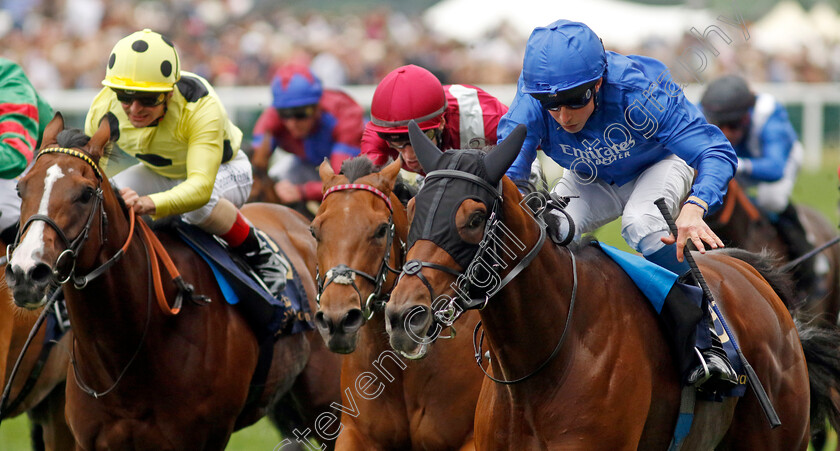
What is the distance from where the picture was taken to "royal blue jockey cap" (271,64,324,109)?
8.64 m

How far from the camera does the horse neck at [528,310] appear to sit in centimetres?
359

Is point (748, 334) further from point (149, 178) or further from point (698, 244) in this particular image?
point (149, 178)

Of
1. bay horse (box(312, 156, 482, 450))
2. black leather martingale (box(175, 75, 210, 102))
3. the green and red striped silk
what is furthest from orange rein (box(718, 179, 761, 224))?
the green and red striped silk

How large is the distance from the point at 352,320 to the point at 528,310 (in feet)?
2.24

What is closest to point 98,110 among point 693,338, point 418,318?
point 418,318

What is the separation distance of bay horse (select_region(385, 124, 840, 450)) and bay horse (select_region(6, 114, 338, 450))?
5.14 feet

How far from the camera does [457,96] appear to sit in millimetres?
5270

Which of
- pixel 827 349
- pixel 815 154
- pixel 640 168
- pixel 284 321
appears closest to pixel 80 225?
pixel 284 321

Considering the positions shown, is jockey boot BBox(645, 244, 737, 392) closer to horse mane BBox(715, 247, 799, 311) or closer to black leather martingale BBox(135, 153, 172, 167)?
horse mane BBox(715, 247, 799, 311)

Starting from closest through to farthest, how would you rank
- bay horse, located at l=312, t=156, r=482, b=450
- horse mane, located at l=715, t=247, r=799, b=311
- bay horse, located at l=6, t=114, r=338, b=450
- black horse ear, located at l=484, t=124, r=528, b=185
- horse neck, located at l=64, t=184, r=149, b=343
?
black horse ear, located at l=484, t=124, r=528, b=185
bay horse, located at l=312, t=156, r=482, b=450
bay horse, located at l=6, t=114, r=338, b=450
horse neck, located at l=64, t=184, r=149, b=343
horse mane, located at l=715, t=247, r=799, b=311

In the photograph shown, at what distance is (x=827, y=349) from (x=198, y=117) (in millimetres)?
3159

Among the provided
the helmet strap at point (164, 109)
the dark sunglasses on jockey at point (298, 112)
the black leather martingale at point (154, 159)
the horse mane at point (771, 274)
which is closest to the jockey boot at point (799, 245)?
the horse mane at point (771, 274)

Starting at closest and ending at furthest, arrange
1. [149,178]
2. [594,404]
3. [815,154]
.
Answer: [594,404]
[149,178]
[815,154]

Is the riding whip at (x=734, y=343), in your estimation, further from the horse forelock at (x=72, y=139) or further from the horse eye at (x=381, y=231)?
the horse forelock at (x=72, y=139)
